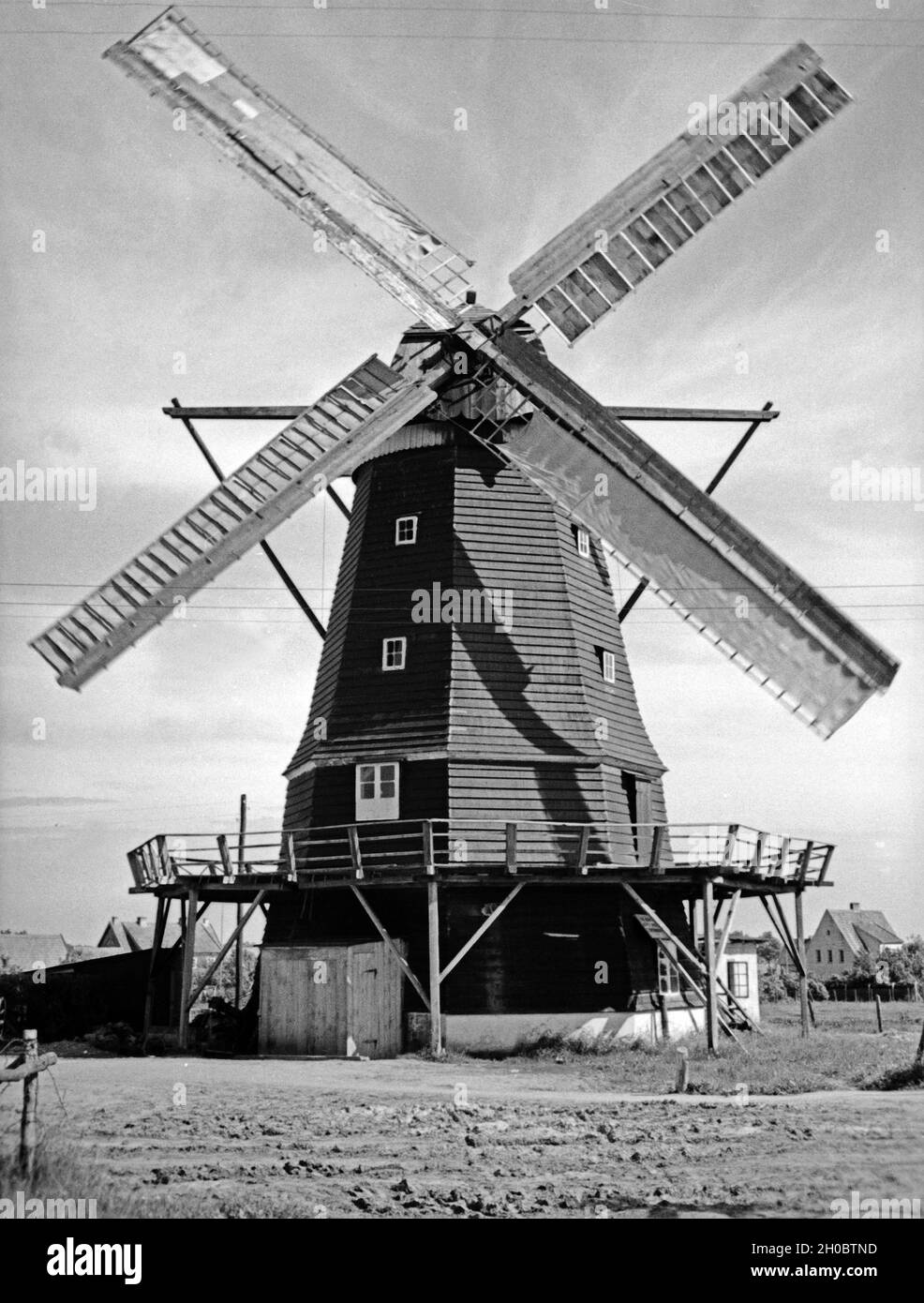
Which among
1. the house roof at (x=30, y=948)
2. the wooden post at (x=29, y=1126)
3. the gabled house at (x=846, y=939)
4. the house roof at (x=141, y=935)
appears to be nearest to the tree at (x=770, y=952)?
the gabled house at (x=846, y=939)

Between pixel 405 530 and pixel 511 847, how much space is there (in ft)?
18.5

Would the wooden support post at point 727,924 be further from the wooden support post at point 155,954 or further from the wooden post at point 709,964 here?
the wooden support post at point 155,954

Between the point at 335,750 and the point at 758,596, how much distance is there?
281 inches

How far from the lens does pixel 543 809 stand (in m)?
20.4

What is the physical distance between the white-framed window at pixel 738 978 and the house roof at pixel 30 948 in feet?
133

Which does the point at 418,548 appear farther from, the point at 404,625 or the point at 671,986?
the point at 671,986

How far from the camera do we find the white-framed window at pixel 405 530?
21578 millimetres

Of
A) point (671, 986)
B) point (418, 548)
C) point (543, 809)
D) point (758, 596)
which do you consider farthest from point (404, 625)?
point (671, 986)

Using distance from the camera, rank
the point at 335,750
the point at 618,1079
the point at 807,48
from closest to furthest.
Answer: the point at 618,1079 < the point at 807,48 < the point at 335,750

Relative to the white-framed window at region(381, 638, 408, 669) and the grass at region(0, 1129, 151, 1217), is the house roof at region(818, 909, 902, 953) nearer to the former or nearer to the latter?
the white-framed window at region(381, 638, 408, 669)

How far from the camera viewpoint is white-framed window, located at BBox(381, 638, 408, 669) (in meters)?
21.1

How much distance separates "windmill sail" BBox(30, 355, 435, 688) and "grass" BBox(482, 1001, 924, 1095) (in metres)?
8.30

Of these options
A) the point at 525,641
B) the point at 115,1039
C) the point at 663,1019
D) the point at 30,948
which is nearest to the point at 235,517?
the point at 525,641
